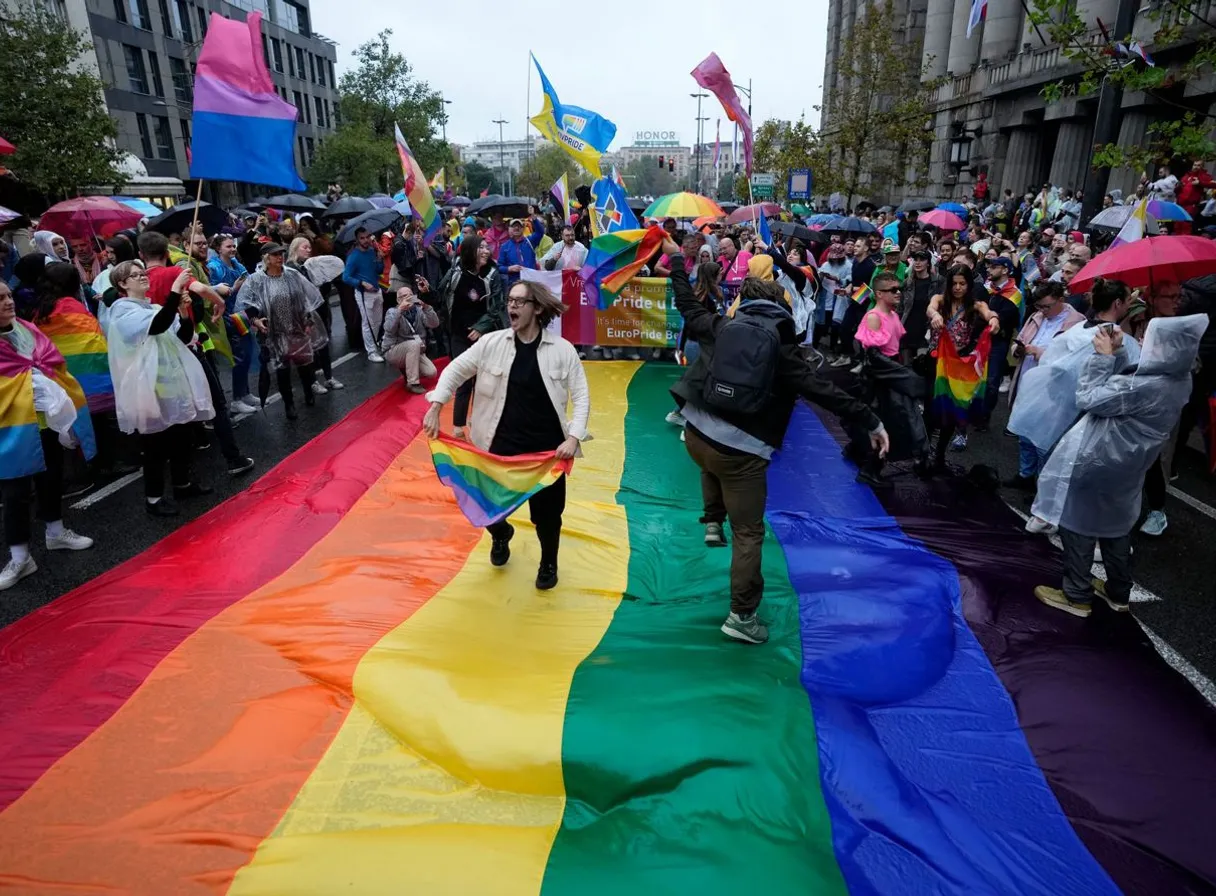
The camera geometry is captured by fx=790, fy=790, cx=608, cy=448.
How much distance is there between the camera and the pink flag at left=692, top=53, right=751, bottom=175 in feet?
28.5

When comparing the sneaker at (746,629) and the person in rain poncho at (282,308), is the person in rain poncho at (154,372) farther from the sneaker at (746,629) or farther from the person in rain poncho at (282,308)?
the sneaker at (746,629)

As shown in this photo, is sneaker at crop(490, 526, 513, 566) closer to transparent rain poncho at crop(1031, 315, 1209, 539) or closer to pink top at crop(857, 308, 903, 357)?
transparent rain poncho at crop(1031, 315, 1209, 539)

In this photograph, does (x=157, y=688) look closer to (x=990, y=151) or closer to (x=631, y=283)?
(x=631, y=283)

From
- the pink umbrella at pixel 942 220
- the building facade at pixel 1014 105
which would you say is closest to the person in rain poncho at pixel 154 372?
the pink umbrella at pixel 942 220

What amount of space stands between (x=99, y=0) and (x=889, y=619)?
53.0 metres

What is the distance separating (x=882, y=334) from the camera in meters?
7.07

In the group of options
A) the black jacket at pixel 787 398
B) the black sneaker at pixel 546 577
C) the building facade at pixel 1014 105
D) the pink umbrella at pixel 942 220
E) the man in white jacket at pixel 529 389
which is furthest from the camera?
the building facade at pixel 1014 105

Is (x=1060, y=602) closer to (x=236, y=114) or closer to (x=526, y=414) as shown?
(x=526, y=414)

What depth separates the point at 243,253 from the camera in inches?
523

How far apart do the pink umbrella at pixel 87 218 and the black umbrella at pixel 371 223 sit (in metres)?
2.98

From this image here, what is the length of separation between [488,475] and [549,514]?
0.45 meters

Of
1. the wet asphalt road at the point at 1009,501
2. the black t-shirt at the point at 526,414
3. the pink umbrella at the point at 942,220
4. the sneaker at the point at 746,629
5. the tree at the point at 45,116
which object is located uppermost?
the tree at the point at 45,116

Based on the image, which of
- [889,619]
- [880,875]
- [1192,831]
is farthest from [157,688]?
[1192,831]

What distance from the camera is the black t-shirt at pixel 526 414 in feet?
15.4
